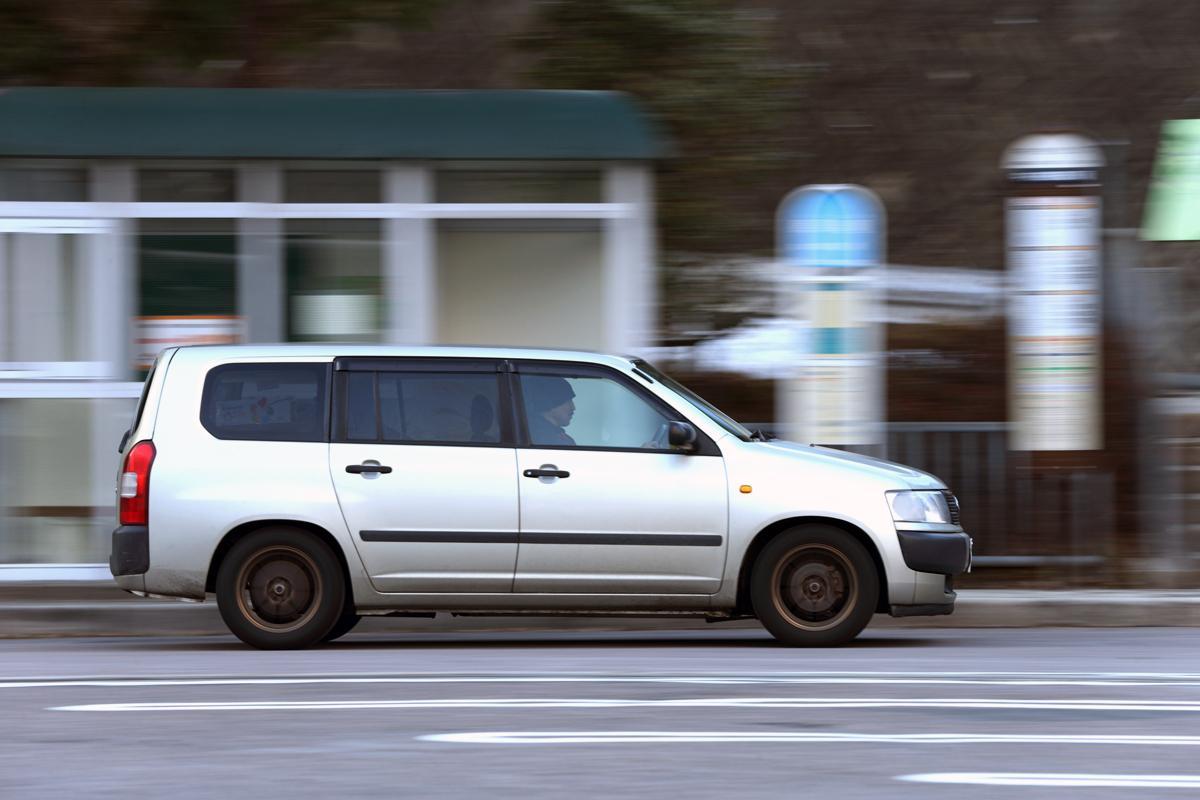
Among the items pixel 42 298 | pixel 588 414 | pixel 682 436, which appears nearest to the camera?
pixel 682 436

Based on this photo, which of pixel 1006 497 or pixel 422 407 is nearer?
pixel 422 407

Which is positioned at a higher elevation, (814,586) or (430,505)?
(430,505)

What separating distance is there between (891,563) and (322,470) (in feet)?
9.81

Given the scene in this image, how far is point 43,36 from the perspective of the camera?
15750 mm

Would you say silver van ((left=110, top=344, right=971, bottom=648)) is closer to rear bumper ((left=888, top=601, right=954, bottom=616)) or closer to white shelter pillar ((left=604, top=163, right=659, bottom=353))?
rear bumper ((left=888, top=601, right=954, bottom=616))

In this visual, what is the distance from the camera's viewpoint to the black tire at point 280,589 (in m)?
9.80

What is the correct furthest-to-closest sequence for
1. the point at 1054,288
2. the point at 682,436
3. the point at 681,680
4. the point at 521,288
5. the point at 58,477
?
the point at 521,288, the point at 58,477, the point at 1054,288, the point at 682,436, the point at 681,680

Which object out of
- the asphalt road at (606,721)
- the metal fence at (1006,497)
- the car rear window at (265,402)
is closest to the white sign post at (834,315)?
the metal fence at (1006,497)

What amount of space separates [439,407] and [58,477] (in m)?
3.58

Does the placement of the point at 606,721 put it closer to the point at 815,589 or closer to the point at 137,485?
the point at 815,589

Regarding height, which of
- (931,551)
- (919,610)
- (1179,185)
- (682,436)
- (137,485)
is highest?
(1179,185)

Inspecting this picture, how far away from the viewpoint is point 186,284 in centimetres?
1256

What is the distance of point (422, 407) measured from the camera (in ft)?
32.9

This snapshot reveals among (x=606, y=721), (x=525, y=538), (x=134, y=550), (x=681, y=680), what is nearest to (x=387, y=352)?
(x=525, y=538)
